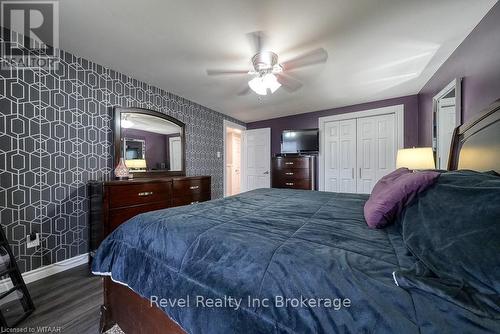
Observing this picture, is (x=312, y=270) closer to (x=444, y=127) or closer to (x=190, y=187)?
(x=190, y=187)

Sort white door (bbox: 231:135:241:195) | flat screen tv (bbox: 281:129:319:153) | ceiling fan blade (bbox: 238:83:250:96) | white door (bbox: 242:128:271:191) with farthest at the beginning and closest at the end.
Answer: white door (bbox: 231:135:241:195)
white door (bbox: 242:128:271:191)
flat screen tv (bbox: 281:129:319:153)
ceiling fan blade (bbox: 238:83:250:96)

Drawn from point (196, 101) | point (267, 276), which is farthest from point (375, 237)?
point (196, 101)

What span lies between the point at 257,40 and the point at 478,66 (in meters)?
1.89

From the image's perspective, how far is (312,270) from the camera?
26.7 inches

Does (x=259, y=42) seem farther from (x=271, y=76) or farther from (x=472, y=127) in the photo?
(x=472, y=127)

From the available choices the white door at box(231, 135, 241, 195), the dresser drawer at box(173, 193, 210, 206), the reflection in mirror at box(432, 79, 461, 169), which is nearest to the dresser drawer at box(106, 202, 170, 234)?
the dresser drawer at box(173, 193, 210, 206)

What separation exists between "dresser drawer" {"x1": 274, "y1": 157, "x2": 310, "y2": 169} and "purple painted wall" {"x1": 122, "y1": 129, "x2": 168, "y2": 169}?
7.24ft

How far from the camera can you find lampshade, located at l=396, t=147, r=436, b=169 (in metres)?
2.23

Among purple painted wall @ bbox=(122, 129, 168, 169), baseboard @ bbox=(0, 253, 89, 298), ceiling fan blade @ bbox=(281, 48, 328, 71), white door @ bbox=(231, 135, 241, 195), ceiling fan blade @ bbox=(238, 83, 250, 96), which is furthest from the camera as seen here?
white door @ bbox=(231, 135, 241, 195)

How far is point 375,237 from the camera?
928 mm

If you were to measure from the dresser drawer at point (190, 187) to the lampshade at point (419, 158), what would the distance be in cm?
281

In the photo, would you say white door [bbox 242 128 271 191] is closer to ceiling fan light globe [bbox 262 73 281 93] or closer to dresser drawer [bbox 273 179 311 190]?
dresser drawer [bbox 273 179 311 190]

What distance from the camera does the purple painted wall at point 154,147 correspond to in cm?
284

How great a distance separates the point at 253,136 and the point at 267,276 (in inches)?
181
